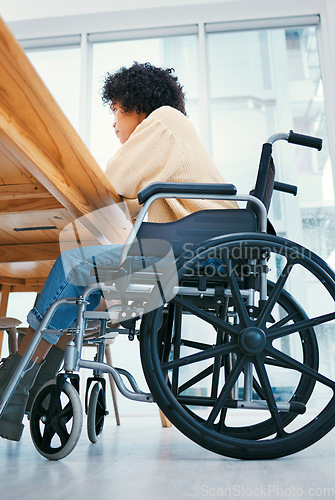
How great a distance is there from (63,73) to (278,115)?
1.58 metres

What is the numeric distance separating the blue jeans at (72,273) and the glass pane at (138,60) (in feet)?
7.35

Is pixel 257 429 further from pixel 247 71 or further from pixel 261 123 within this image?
pixel 247 71

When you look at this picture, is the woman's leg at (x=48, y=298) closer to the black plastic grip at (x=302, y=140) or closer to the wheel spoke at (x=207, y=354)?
the wheel spoke at (x=207, y=354)

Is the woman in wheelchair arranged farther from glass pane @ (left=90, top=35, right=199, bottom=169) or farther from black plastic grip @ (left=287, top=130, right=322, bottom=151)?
glass pane @ (left=90, top=35, right=199, bottom=169)

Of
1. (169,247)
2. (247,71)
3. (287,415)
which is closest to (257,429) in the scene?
(287,415)

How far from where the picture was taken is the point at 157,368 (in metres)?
0.98

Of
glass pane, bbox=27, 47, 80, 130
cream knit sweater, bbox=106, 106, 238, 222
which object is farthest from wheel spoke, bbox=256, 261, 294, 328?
glass pane, bbox=27, 47, 80, 130

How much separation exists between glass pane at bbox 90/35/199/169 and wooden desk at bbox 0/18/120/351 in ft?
5.86

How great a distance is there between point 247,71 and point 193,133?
2.31 m

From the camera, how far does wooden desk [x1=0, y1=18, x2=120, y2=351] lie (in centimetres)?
85

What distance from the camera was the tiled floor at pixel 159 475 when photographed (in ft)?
2.37

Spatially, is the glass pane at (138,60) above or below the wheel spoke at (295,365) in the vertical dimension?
above

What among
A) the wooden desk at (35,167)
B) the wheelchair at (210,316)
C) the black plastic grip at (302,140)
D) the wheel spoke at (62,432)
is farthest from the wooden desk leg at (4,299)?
the black plastic grip at (302,140)

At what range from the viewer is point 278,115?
3238mm
